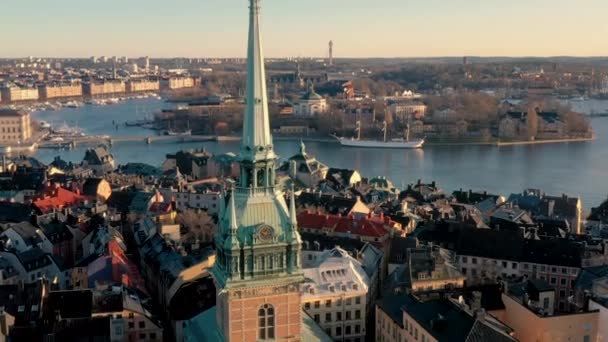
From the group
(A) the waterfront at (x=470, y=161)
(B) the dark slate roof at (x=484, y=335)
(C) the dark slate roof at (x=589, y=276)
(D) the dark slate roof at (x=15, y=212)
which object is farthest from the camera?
(A) the waterfront at (x=470, y=161)

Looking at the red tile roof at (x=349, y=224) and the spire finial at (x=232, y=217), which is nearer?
the spire finial at (x=232, y=217)

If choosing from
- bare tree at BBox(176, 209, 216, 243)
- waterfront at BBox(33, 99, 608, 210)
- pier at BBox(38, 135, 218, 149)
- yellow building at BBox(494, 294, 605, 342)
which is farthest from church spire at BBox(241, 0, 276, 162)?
pier at BBox(38, 135, 218, 149)

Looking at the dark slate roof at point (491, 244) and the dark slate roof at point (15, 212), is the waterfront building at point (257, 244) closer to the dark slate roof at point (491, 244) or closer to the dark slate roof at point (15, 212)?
the dark slate roof at point (491, 244)

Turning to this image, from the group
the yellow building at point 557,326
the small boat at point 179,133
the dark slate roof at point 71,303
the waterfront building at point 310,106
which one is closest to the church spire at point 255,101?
the dark slate roof at point 71,303

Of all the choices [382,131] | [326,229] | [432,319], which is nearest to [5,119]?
[382,131]

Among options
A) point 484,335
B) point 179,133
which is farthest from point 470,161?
point 484,335

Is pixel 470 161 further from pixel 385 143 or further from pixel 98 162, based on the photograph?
pixel 98 162

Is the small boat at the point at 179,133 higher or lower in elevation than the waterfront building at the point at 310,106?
lower
